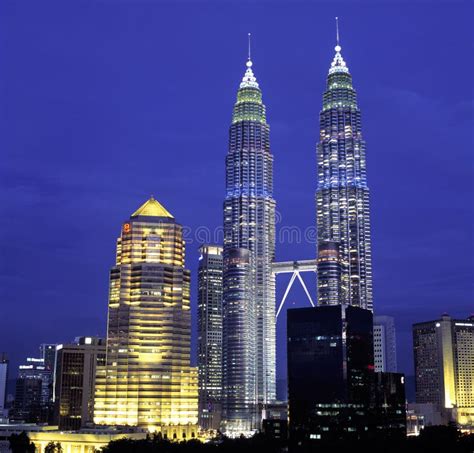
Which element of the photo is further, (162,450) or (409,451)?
(409,451)

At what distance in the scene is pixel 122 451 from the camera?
182 m

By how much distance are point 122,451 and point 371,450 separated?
6256 cm

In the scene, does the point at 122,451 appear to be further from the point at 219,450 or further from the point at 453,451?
the point at 453,451

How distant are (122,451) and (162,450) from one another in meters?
9.14

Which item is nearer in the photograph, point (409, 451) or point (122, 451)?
point (122, 451)

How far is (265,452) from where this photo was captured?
195 meters

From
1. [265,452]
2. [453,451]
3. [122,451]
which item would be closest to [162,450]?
[122,451]

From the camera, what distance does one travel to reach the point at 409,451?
194 metres

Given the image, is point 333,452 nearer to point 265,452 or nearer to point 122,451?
point 265,452

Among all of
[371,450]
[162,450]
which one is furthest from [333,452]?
[162,450]

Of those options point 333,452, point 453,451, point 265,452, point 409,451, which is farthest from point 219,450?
point 453,451

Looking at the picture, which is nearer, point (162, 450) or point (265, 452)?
point (162, 450)

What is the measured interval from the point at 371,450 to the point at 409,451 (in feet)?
32.8

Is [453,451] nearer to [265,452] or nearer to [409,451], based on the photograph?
[409,451]
